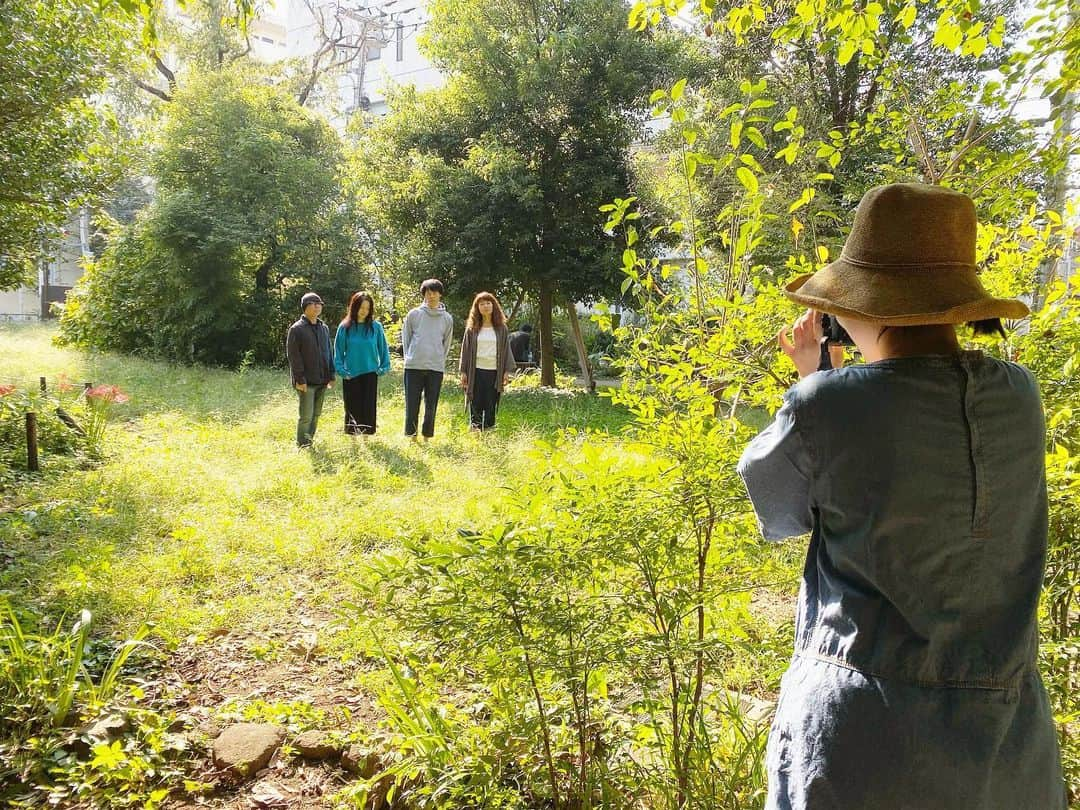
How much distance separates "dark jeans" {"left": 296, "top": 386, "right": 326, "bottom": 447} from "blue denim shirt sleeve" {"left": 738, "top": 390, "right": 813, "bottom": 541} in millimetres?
7546

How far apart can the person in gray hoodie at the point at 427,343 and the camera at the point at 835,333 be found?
713cm

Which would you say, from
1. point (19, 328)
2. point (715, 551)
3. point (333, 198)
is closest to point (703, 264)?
point (715, 551)

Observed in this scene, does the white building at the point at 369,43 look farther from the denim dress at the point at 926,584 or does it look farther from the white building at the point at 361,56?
the denim dress at the point at 926,584

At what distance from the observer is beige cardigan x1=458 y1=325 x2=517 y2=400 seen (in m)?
8.82

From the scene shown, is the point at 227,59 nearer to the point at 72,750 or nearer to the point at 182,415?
the point at 182,415

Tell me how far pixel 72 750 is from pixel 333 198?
18315 mm

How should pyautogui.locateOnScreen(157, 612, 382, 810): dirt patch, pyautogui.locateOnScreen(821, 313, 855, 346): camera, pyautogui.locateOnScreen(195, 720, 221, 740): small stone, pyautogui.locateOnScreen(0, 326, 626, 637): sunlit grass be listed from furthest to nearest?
pyautogui.locateOnScreen(0, 326, 626, 637): sunlit grass
pyautogui.locateOnScreen(195, 720, 221, 740): small stone
pyautogui.locateOnScreen(157, 612, 382, 810): dirt patch
pyautogui.locateOnScreen(821, 313, 855, 346): camera

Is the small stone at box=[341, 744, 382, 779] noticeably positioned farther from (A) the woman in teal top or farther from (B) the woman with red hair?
(B) the woman with red hair

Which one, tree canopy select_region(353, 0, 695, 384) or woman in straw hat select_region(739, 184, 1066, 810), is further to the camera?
tree canopy select_region(353, 0, 695, 384)

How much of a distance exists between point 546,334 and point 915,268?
14850 mm

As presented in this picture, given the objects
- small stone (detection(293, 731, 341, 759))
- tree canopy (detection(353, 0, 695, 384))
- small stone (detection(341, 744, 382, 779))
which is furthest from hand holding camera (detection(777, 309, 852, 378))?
tree canopy (detection(353, 0, 695, 384))

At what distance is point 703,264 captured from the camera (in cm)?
266

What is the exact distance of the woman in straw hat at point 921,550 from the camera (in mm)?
1220

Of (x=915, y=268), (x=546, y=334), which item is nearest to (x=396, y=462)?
(x=915, y=268)
